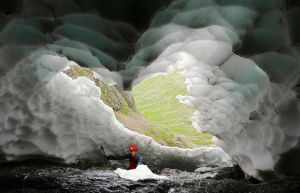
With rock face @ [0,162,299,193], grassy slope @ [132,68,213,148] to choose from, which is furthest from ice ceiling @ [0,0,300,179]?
grassy slope @ [132,68,213,148]

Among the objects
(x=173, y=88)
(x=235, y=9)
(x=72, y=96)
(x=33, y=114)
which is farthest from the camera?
(x=173, y=88)

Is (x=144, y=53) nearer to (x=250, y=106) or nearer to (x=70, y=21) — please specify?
(x=70, y=21)

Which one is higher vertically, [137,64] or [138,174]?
[137,64]

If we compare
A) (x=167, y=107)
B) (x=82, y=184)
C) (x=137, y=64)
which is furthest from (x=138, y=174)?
(x=167, y=107)

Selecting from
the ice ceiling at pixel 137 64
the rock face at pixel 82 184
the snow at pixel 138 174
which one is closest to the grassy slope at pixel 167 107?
the ice ceiling at pixel 137 64

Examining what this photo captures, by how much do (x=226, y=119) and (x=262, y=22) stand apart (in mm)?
7222

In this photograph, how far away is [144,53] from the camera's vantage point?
7.12 m

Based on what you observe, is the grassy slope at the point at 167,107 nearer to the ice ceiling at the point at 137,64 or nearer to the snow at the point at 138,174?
the ice ceiling at the point at 137,64

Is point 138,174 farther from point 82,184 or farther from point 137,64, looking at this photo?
point 137,64

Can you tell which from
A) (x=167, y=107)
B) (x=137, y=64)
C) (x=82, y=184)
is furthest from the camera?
(x=167, y=107)

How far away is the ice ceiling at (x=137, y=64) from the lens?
18.9 ft

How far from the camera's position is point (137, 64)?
25.0 ft

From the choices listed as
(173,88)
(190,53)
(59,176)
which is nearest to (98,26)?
(190,53)

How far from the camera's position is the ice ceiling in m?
5.77
